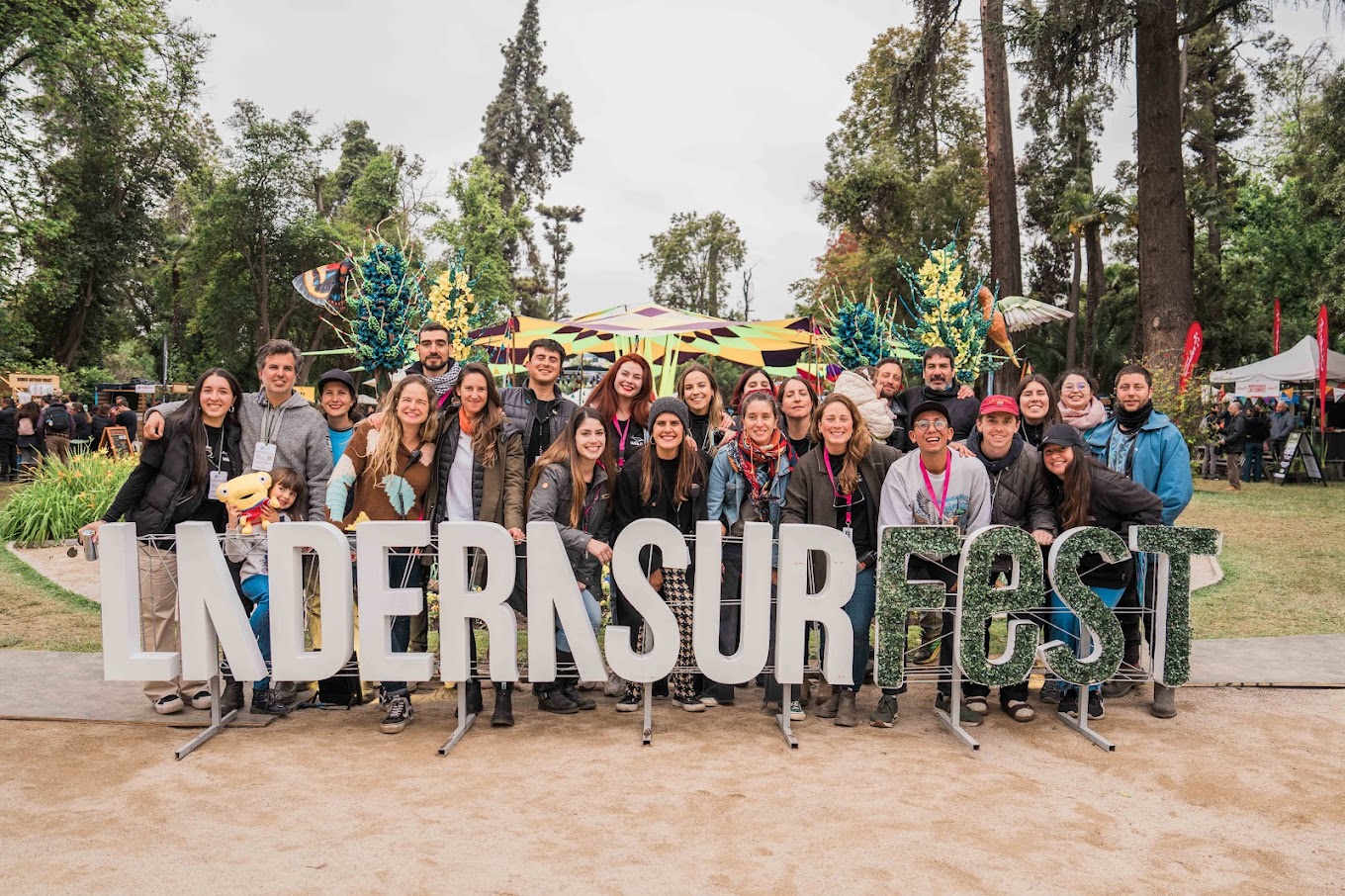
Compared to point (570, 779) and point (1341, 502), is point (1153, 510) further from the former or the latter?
point (1341, 502)

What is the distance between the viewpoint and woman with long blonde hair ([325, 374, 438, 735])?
4.80m

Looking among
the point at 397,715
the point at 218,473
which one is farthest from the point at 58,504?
the point at 397,715

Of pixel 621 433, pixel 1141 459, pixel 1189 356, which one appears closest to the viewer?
pixel 1141 459

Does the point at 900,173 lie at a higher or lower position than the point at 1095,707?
higher

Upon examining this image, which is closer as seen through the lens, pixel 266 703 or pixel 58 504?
pixel 266 703

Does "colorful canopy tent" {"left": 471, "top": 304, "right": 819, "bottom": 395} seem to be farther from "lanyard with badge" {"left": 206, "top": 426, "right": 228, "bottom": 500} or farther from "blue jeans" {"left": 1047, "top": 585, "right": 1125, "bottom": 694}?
"blue jeans" {"left": 1047, "top": 585, "right": 1125, "bottom": 694}

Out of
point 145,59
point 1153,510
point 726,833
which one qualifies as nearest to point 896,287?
point 145,59

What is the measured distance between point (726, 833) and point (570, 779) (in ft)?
2.69

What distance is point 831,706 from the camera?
4965mm

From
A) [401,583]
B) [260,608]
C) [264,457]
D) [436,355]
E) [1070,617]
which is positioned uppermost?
[436,355]

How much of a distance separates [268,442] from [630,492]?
1.89m

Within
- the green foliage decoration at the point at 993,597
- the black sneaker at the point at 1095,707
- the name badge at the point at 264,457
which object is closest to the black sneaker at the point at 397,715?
the name badge at the point at 264,457

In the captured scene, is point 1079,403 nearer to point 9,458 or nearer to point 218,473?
point 218,473

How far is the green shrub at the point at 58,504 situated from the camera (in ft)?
34.8
